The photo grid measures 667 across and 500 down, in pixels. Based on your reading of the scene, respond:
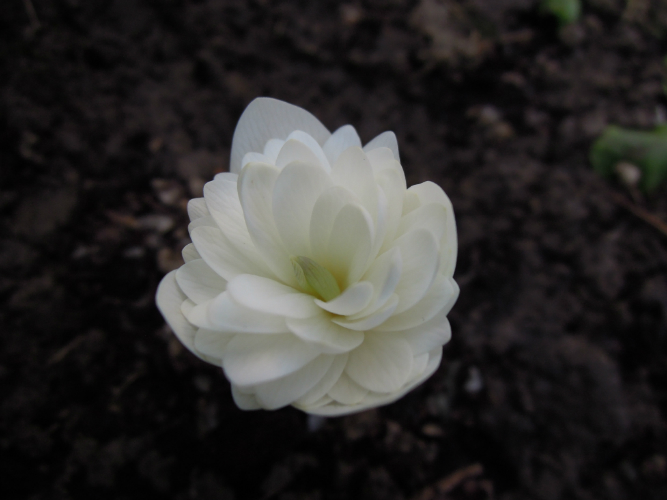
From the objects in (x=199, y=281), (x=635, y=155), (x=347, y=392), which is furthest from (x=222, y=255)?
(x=635, y=155)

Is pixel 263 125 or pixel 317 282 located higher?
pixel 263 125

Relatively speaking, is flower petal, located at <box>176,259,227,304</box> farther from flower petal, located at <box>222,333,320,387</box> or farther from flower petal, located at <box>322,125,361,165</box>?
flower petal, located at <box>322,125,361,165</box>

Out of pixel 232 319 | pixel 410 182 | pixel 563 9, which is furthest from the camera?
pixel 563 9

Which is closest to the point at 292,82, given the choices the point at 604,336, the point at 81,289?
the point at 81,289

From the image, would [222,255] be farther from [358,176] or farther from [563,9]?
[563,9]

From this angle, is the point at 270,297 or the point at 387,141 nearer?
the point at 270,297

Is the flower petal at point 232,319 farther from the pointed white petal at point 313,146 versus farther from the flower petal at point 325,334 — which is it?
the pointed white petal at point 313,146
